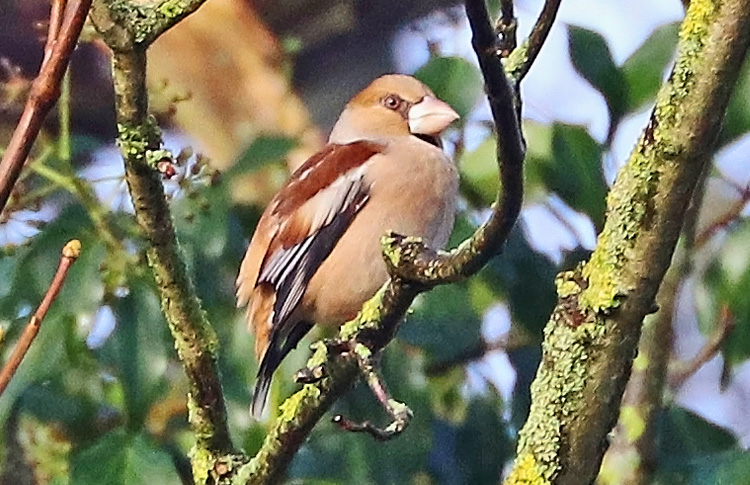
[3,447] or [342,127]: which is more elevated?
[342,127]

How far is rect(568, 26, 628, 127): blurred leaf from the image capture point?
2.24 m

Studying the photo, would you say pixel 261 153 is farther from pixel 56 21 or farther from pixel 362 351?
pixel 56 21

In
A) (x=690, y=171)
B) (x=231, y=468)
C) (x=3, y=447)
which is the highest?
(x=690, y=171)

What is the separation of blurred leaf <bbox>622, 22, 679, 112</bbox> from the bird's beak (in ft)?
0.98

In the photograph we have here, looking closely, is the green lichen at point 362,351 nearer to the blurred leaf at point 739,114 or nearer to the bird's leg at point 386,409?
the bird's leg at point 386,409

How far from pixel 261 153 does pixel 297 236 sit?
162 millimetres

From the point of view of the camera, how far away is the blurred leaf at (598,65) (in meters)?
2.24

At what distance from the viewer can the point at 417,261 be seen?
1.31 m

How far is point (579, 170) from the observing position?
2209 millimetres

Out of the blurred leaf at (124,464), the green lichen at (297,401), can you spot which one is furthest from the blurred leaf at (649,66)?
the green lichen at (297,401)

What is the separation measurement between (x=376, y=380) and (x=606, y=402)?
0.23 m

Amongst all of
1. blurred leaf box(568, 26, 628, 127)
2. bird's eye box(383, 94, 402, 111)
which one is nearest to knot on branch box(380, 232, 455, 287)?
blurred leaf box(568, 26, 628, 127)

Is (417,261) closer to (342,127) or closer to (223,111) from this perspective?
(342,127)

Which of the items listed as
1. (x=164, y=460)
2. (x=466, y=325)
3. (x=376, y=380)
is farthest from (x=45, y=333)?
(x=376, y=380)
